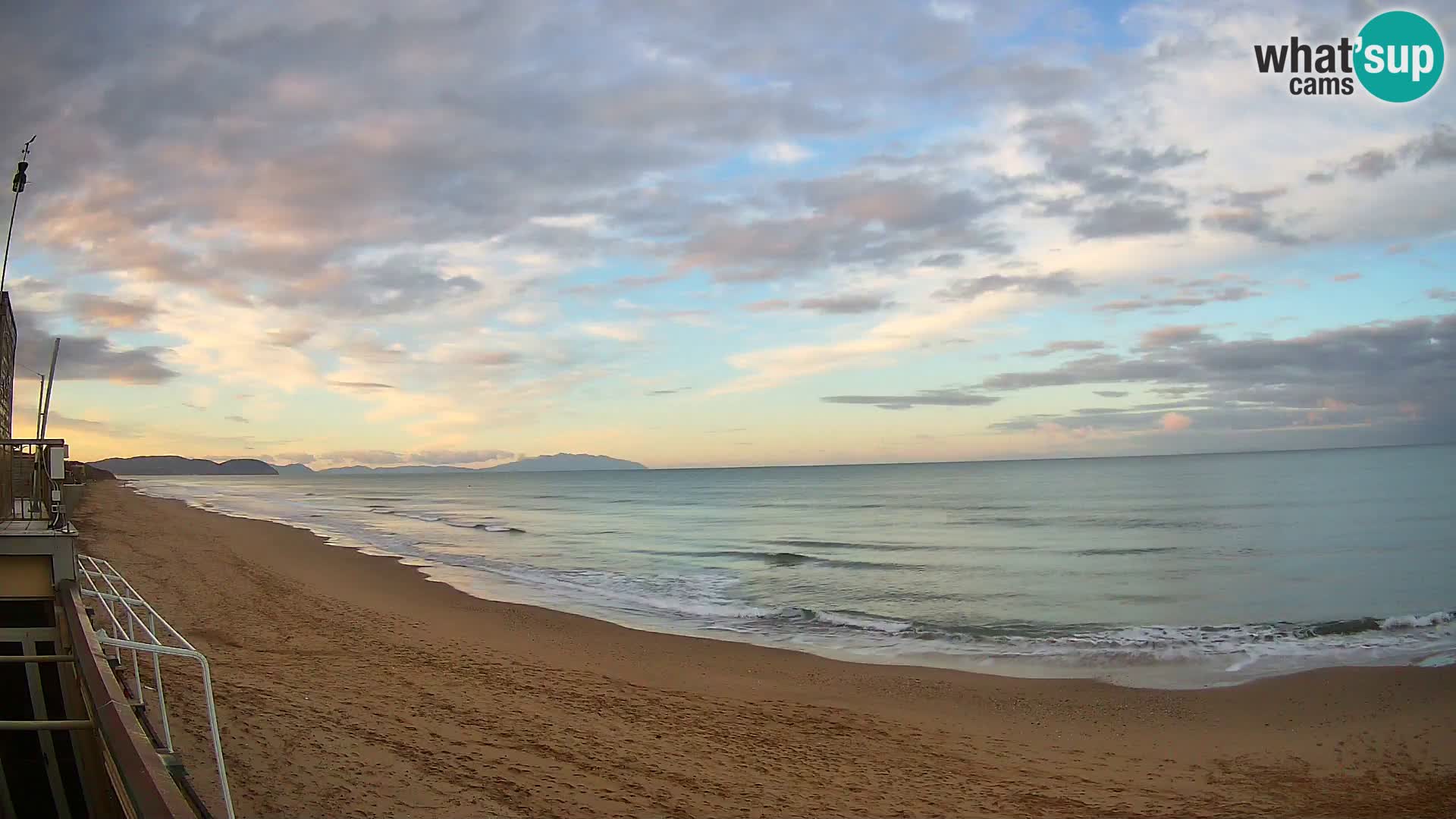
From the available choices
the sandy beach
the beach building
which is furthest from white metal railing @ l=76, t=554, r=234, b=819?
the sandy beach

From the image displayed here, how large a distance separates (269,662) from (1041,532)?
1351 inches

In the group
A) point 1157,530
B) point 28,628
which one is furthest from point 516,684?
point 1157,530

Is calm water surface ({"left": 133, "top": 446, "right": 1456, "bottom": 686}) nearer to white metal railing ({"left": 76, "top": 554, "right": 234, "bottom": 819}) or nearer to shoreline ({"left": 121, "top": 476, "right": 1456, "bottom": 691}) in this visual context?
shoreline ({"left": 121, "top": 476, "right": 1456, "bottom": 691})

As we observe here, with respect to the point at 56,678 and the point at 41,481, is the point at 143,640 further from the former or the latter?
the point at 56,678

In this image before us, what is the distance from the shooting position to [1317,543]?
29547 mm

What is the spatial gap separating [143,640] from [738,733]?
8431 millimetres

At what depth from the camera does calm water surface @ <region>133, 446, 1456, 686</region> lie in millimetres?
14359

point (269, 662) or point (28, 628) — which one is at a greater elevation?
point (28, 628)

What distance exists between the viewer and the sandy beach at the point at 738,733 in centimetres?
699

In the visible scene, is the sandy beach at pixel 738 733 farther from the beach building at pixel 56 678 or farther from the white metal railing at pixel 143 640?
the beach building at pixel 56 678

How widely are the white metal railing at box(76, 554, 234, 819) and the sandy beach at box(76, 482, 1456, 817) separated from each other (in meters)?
0.46

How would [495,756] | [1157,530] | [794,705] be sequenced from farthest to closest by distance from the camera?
[1157,530], [794,705], [495,756]

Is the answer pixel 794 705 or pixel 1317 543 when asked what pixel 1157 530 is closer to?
pixel 1317 543

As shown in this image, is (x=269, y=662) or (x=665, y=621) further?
(x=665, y=621)
